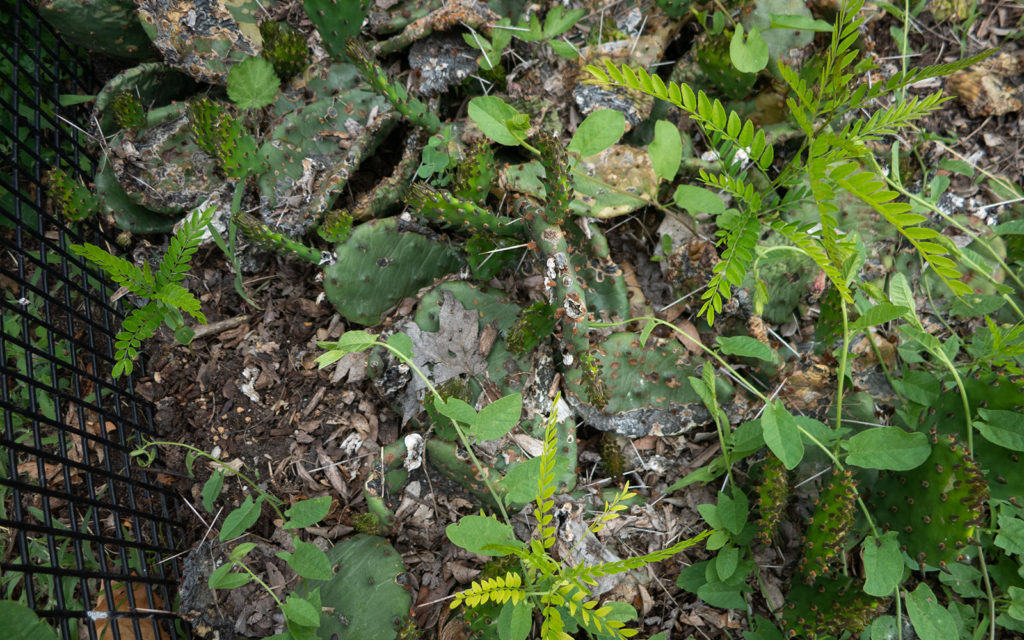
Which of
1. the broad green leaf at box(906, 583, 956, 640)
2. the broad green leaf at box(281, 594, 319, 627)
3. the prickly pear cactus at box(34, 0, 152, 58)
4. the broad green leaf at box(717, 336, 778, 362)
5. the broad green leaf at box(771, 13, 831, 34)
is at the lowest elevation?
the broad green leaf at box(906, 583, 956, 640)

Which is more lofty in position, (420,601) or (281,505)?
(281,505)

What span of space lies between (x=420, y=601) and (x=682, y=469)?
0.89 m

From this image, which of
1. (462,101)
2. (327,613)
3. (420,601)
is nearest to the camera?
(327,613)

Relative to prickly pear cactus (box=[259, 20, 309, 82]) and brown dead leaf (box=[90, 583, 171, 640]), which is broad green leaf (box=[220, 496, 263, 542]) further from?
prickly pear cactus (box=[259, 20, 309, 82])

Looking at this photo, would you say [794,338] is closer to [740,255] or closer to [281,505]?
[740,255]

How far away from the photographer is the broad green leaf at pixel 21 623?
1202 mm

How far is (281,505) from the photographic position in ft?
6.01

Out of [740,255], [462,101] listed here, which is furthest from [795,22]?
[462,101]

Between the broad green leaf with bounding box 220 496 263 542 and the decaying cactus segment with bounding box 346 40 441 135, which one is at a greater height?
the decaying cactus segment with bounding box 346 40 441 135

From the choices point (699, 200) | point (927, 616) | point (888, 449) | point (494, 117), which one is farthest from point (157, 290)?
point (927, 616)

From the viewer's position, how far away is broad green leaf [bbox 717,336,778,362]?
1.59 m

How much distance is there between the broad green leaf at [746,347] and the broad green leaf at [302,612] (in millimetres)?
1222

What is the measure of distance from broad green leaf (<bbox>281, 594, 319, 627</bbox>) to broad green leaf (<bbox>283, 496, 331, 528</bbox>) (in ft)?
0.59

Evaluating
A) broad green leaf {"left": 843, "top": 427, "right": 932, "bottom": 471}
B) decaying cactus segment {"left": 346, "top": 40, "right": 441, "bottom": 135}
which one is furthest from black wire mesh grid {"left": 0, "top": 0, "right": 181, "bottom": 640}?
broad green leaf {"left": 843, "top": 427, "right": 932, "bottom": 471}
